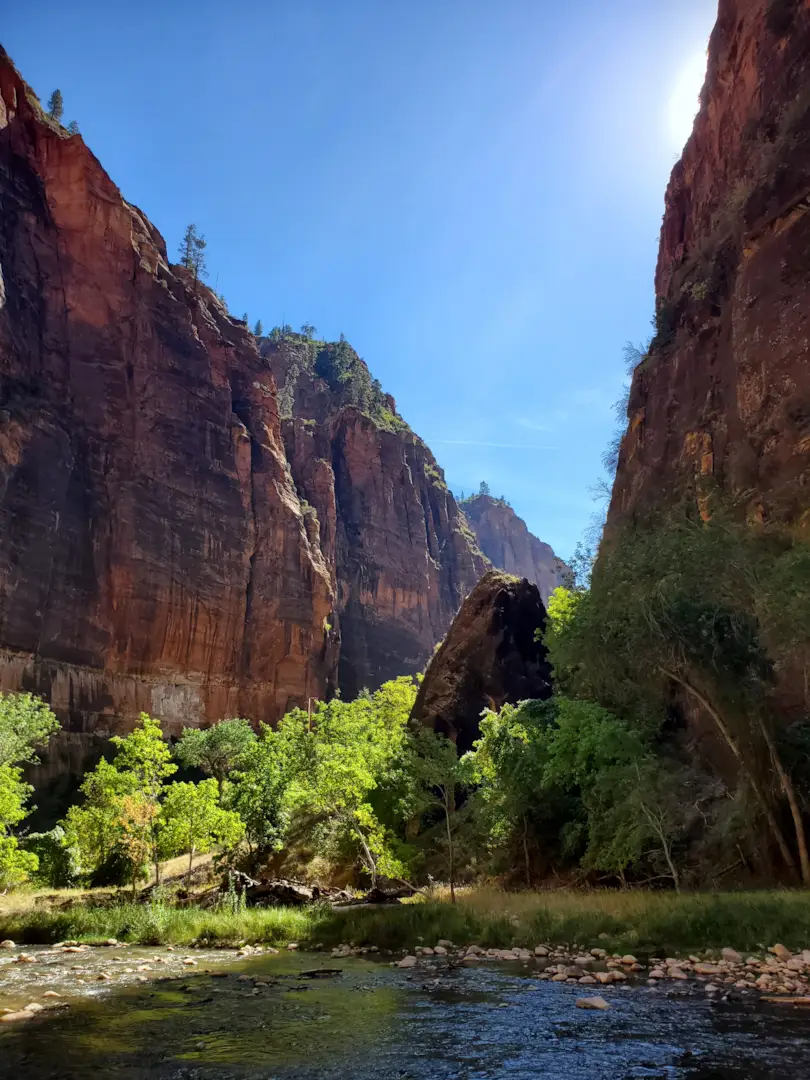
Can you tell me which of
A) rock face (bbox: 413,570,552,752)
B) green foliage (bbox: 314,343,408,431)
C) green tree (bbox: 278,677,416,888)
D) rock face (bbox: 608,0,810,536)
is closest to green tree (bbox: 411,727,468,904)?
green tree (bbox: 278,677,416,888)

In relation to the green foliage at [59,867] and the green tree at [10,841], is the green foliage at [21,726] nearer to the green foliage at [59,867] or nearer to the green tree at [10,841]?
the green foliage at [59,867]

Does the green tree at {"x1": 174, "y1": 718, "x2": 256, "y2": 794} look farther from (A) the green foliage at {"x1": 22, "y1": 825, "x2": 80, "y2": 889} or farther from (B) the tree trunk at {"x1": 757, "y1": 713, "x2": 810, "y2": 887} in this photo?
(B) the tree trunk at {"x1": 757, "y1": 713, "x2": 810, "y2": 887}

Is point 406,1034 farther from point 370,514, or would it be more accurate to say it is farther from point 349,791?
point 370,514

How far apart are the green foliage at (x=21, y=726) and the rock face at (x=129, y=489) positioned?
187 inches

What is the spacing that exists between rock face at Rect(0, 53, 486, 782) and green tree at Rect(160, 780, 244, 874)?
118 ft

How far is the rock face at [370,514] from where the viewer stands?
101 metres

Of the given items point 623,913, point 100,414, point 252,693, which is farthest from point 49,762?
point 623,913

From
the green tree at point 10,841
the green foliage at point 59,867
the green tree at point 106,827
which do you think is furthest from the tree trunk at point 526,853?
the green foliage at point 59,867

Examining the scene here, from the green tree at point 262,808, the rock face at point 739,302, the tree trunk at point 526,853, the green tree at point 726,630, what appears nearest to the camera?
the green tree at point 726,630

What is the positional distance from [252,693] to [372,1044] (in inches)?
2797

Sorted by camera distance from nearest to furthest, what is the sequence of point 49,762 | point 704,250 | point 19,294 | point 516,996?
point 516,996 < point 704,250 < point 49,762 < point 19,294

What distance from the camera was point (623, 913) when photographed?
51.4 feet

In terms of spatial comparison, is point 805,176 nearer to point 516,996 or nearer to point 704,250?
point 704,250

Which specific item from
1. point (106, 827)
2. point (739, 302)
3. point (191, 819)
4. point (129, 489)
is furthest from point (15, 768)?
point (739, 302)
